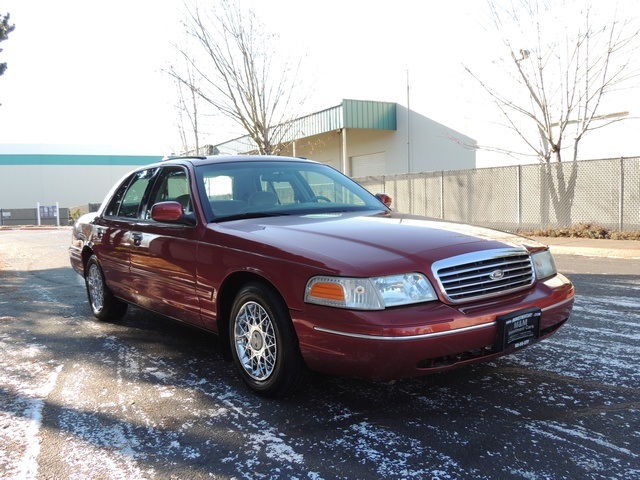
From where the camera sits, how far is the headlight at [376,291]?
2.98 meters

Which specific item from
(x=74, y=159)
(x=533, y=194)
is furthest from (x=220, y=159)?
(x=74, y=159)

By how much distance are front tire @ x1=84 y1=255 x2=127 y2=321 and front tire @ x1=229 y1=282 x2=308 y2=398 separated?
99.2 inches

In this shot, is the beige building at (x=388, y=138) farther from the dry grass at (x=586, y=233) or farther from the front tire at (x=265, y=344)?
the front tire at (x=265, y=344)

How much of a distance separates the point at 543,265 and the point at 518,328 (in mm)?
736

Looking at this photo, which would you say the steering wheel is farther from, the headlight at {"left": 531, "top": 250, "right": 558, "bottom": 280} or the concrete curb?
the concrete curb

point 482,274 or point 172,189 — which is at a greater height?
point 172,189

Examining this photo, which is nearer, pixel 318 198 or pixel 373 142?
pixel 318 198

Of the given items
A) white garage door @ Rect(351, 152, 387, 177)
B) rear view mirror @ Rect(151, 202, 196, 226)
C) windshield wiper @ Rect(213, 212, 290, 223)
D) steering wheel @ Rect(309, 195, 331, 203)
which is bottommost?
windshield wiper @ Rect(213, 212, 290, 223)


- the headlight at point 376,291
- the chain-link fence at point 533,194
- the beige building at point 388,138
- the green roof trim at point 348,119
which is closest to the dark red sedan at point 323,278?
the headlight at point 376,291

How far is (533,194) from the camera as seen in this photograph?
15500 millimetres

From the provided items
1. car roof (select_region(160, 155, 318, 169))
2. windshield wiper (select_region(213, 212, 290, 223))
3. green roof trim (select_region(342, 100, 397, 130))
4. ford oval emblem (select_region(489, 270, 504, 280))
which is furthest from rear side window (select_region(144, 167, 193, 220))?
green roof trim (select_region(342, 100, 397, 130))

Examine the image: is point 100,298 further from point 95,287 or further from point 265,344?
point 265,344

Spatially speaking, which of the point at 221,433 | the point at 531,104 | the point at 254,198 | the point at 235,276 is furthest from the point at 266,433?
the point at 531,104

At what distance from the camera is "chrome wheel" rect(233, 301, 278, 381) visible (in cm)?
349
